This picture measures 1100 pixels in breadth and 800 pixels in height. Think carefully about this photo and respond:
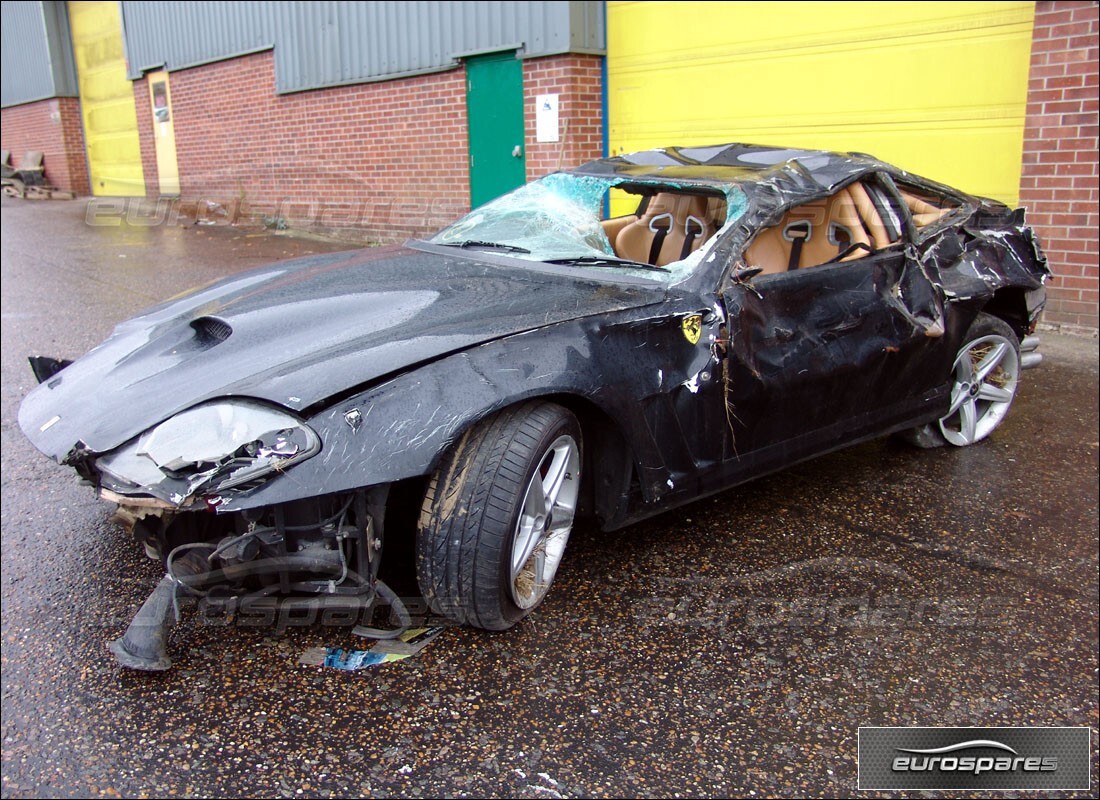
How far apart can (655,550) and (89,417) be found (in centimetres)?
194

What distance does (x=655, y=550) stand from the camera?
3.40 m

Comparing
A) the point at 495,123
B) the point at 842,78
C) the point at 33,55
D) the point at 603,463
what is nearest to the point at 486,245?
the point at 603,463

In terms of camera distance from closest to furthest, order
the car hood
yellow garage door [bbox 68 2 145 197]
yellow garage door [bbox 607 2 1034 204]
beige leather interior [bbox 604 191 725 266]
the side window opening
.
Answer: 1. the car hood
2. beige leather interior [bbox 604 191 725 266]
3. the side window opening
4. yellow garage door [bbox 607 2 1034 204]
5. yellow garage door [bbox 68 2 145 197]

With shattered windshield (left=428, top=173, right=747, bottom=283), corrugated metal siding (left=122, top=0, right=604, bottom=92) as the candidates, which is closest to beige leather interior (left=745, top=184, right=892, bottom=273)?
shattered windshield (left=428, top=173, right=747, bottom=283)

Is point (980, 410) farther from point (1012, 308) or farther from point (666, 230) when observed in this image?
point (666, 230)

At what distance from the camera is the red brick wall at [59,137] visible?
2022 centimetres

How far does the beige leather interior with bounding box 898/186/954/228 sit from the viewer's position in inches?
170

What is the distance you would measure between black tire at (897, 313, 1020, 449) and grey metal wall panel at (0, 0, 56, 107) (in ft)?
69.1

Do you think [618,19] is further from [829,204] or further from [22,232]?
[22,232]

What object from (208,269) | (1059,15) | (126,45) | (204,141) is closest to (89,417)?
(1059,15)

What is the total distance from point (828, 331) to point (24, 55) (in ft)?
75.7

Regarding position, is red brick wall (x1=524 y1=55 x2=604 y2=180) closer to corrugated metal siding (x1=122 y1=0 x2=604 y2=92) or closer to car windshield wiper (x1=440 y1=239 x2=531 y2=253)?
corrugated metal siding (x1=122 y1=0 x2=604 y2=92)

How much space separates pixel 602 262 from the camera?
3.45 m

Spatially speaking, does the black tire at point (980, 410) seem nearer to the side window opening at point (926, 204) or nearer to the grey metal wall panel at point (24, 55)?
the side window opening at point (926, 204)
